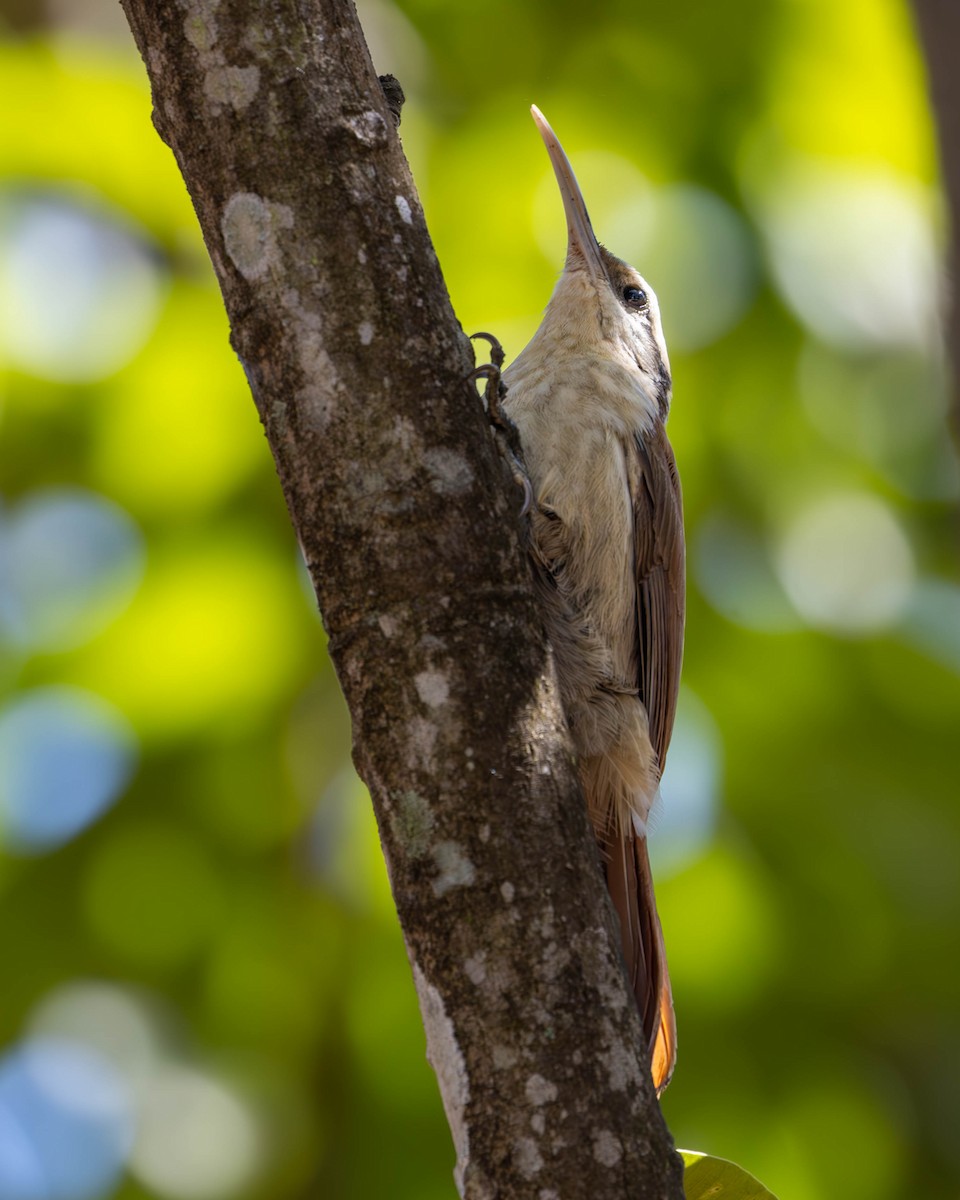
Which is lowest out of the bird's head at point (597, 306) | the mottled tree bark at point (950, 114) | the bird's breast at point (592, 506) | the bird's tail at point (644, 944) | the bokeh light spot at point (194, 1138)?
the bokeh light spot at point (194, 1138)

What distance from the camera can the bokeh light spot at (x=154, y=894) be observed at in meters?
3.89

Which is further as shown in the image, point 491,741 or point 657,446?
point 657,446

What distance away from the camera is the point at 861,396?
13.9 feet

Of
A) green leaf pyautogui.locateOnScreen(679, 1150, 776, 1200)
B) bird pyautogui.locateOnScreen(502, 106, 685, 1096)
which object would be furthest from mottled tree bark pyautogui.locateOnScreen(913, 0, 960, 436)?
bird pyautogui.locateOnScreen(502, 106, 685, 1096)

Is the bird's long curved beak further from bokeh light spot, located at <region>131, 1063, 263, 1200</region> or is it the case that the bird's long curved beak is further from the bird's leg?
bokeh light spot, located at <region>131, 1063, 263, 1200</region>

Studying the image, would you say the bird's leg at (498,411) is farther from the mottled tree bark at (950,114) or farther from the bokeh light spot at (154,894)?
the bokeh light spot at (154,894)

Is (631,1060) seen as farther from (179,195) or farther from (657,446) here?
(179,195)

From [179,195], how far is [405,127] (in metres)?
0.74

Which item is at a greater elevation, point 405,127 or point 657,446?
point 405,127

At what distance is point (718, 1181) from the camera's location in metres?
1.94

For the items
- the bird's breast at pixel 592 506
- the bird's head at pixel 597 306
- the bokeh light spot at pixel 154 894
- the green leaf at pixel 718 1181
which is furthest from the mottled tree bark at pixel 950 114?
the bokeh light spot at pixel 154 894

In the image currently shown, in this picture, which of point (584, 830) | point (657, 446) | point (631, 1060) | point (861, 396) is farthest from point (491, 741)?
point (861, 396)

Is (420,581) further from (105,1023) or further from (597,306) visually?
(105,1023)

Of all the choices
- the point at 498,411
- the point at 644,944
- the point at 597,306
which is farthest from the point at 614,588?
the point at 597,306
